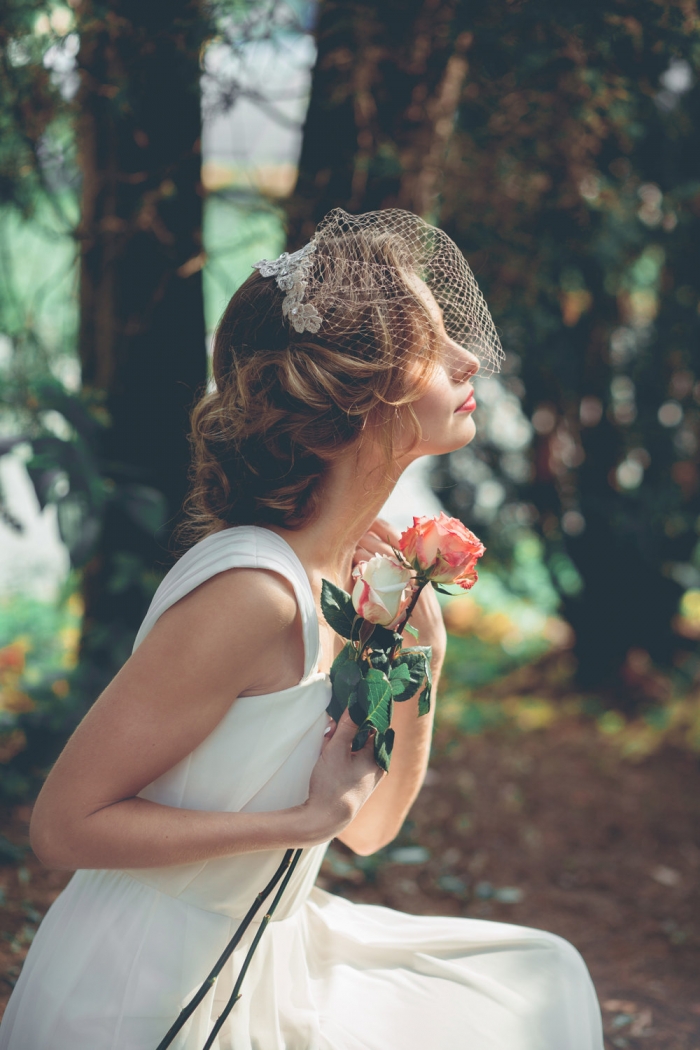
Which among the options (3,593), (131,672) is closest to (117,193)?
(131,672)

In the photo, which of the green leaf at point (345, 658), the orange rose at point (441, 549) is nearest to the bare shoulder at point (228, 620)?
the green leaf at point (345, 658)

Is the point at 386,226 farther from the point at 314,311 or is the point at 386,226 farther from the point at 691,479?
the point at 691,479

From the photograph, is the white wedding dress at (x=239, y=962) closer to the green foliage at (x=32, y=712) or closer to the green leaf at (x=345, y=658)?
the green leaf at (x=345, y=658)

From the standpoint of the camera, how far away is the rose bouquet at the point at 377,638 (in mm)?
1287

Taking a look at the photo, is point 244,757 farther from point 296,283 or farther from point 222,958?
point 296,283

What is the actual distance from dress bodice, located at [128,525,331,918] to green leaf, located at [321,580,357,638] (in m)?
0.04

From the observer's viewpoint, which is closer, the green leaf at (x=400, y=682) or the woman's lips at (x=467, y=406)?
the green leaf at (x=400, y=682)

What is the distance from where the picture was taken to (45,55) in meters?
2.37

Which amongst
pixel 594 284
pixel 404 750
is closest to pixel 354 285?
pixel 404 750

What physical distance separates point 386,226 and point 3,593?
408 centimetres

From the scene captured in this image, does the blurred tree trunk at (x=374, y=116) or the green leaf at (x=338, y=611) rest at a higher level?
the blurred tree trunk at (x=374, y=116)

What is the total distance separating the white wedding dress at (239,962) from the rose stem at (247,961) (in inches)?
1.2

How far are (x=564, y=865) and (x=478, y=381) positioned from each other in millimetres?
2205

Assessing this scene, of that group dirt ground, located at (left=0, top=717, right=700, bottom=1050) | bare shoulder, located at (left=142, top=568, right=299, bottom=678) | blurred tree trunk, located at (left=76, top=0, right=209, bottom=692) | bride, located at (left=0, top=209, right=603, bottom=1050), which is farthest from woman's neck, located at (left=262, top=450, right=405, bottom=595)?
dirt ground, located at (left=0, top=717, right=700, bottom=1050)
